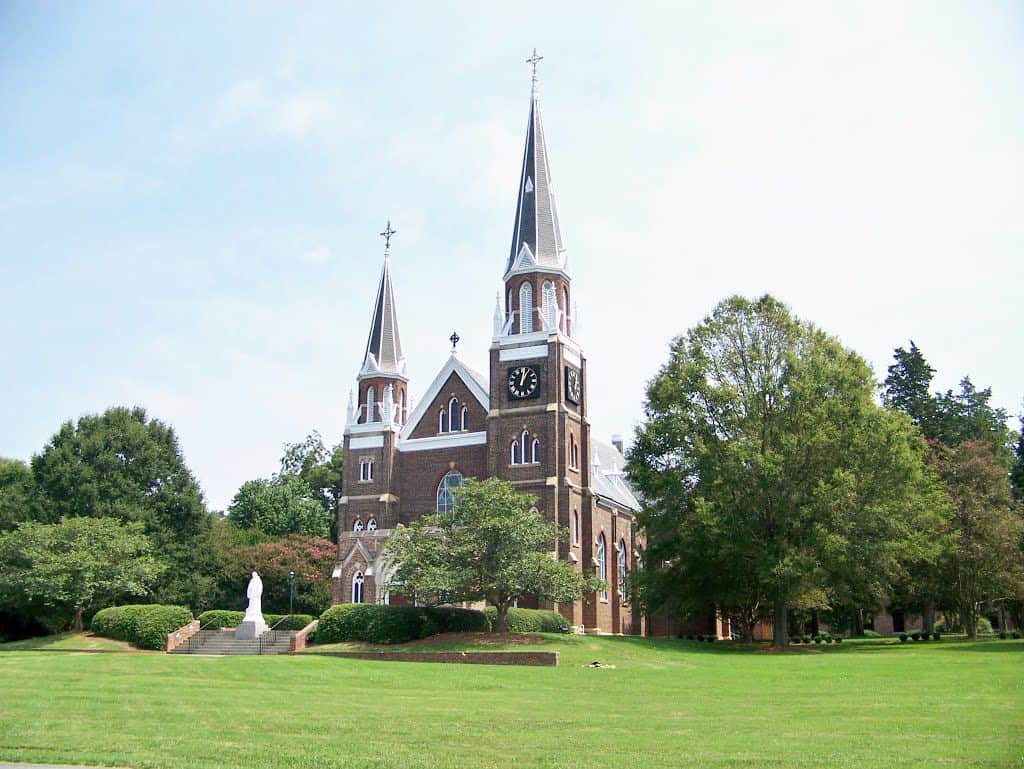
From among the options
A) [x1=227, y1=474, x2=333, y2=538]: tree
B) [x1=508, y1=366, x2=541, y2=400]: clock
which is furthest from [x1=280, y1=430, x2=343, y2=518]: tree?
[x1=508, y1=366, x2=541, y2=400]: clock

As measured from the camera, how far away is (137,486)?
2226 inches

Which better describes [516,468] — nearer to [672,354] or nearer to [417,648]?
[672,354]

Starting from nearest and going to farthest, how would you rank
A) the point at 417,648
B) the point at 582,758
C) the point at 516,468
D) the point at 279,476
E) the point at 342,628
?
the point at 582,758
the point at 417,648
the point at 342,628
the point at 516,468
the point at 279,476

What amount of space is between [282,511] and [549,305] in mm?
28509

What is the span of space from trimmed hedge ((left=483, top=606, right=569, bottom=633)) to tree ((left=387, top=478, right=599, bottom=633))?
2.86 metres

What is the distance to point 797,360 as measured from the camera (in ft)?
140

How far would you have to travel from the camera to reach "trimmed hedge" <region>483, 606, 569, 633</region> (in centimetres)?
4319

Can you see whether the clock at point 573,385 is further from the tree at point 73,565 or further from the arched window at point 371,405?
the tree at point 73,565

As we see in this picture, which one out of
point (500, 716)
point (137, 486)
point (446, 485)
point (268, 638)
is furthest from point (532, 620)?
point (500, 716)

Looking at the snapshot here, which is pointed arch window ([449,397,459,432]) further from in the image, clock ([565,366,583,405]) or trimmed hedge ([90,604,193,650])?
trimmed hedge ([90,604,193,650])

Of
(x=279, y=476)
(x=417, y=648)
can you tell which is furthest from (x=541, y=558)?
(x=279, y=476)

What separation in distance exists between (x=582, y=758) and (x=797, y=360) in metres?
32.9

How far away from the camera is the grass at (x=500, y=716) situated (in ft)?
40.0

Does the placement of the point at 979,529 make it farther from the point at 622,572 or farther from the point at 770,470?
the point at 622,572
